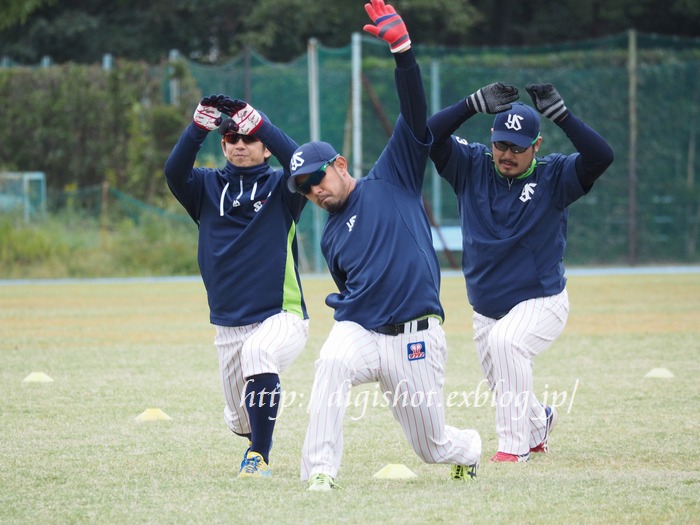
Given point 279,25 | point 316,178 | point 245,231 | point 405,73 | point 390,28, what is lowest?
point 245,231

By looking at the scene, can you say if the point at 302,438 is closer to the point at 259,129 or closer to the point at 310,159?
the point at 259,129

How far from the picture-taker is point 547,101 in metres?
6.48

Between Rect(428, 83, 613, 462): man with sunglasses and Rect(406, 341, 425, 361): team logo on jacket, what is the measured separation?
1337 millimetres

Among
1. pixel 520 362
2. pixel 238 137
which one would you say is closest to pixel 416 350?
pixel 520 362

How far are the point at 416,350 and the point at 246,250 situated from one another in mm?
1353

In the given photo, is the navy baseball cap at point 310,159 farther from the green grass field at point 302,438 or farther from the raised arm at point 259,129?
the green grass field at point 302,438

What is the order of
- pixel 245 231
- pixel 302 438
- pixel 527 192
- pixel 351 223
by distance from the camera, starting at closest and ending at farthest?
pixel 351 223
pixel 245 231
pixel 527 192
pixel 302 438

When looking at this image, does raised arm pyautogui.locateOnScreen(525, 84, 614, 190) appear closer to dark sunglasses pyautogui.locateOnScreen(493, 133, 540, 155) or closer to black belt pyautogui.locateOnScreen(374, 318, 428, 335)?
dark sunglasses pyautogui.locateOnScreen(493, 133, 540, 155)

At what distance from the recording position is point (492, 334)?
682 centimetres

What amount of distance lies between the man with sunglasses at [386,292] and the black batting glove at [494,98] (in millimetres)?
603

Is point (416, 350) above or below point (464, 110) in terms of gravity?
below

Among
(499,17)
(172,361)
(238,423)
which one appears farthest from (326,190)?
(499,17)

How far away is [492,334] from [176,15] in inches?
1363

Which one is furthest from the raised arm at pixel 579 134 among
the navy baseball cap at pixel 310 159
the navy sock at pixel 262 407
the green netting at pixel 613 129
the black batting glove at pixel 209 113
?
the green netting at pixel 613 129
